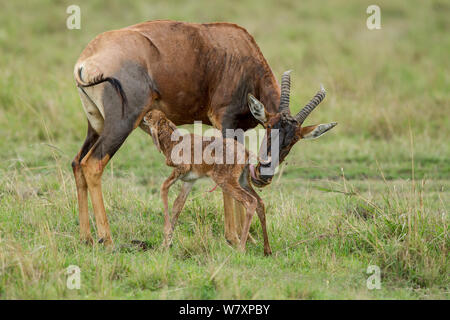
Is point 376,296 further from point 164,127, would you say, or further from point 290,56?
point 290,56

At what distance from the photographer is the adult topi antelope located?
6.49m

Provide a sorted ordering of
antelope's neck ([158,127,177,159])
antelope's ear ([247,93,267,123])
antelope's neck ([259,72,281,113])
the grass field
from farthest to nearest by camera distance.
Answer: antelope's neck ([259,72,281,113])
antelope's ear ([247,93,267,123])
antelope's neck ([158,127,177,159])
the grass field

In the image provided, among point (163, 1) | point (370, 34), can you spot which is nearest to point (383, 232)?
point (370, 34)

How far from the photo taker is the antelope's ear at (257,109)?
6.78m

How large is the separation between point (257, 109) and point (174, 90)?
849mm

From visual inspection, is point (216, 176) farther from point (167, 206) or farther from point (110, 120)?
point (110, 120)

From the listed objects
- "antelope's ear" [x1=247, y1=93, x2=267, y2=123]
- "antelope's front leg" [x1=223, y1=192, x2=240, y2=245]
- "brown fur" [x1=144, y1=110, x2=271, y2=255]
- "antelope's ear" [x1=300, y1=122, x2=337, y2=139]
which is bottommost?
"antelope's front leg" [x1=223, y1=192, x2=240, y2=245]

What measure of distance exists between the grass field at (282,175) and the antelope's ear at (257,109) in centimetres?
100

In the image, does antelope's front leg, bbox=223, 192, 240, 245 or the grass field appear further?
antelope's front leg, bbox=223, 192, 240, 245

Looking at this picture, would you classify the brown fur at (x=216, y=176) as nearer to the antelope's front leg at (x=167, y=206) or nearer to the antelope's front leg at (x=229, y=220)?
the antelope's front leg at (x=167, y=206)

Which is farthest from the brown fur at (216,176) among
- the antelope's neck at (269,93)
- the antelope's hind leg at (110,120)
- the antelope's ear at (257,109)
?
the antelope's neck at (269,93)

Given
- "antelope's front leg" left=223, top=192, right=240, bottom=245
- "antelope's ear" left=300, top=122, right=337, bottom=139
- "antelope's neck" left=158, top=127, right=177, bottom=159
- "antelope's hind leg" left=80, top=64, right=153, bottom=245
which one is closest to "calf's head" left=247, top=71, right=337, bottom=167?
"antelope's ear" left=300, top=122, right=337, bottom=139

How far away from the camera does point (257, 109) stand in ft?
22.5

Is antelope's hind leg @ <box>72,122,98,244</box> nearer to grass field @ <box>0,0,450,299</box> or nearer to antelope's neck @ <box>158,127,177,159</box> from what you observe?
grass field @ <box>0,0,450,299</box>
